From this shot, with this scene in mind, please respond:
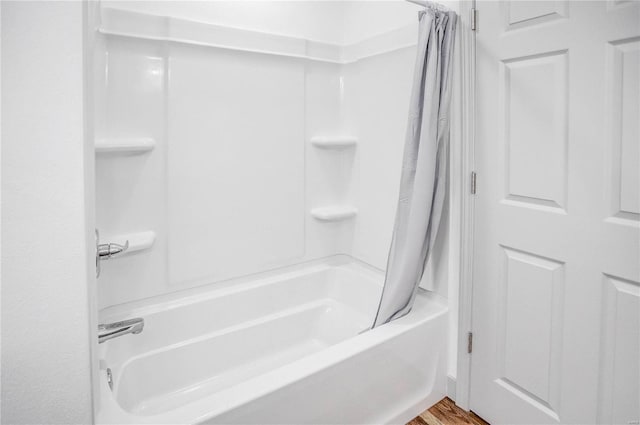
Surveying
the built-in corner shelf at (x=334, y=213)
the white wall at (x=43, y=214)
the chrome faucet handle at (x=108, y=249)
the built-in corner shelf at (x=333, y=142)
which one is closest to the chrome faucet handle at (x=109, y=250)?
the chrome faucet handle at (x=108, y=249)

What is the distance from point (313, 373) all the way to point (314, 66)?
69.8 inches

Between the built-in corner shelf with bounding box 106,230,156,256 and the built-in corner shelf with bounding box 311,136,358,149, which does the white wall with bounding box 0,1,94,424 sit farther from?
the built-in corner shelf with bounding box 311,136,358,149

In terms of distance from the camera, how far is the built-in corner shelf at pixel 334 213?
2387 millimetres

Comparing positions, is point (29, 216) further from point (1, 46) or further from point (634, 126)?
point (634, 126)

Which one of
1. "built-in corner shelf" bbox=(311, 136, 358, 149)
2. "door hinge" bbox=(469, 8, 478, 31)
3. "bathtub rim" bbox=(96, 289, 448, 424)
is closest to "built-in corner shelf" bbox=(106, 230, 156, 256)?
"bathtub rim" bbox=(96, 289, 448, 424)

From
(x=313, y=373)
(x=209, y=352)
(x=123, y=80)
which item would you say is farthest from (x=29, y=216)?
(x=209, y=352)

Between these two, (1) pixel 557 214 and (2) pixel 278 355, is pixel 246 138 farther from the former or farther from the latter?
(1) pixel 557 214

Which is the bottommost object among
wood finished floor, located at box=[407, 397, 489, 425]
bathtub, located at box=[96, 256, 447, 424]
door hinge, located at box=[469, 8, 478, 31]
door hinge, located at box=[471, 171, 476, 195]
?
wood finished floor, located at box=[407, 397, 489, 425]

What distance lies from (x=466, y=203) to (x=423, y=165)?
11.4 inches

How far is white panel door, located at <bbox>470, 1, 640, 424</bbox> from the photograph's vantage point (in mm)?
1271

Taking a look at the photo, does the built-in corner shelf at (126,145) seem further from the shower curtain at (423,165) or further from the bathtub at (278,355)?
the shower curtain at (423,165)

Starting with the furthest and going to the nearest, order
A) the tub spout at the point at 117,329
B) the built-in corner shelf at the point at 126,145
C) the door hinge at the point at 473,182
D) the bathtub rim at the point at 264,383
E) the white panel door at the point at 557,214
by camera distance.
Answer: the door hinge at the point at 473,182, the built-in corner shelf at the point at 126,145, the tub spout at the point at 117,329, the white panel door at the point at 557,214, the bathtub rim at the point at 264,383

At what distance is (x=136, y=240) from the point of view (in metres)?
1.79

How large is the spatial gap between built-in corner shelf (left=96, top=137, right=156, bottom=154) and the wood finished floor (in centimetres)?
180
